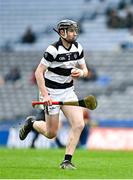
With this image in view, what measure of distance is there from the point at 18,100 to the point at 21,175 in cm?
2054

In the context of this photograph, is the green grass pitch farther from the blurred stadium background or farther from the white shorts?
A: the blurred stadium background

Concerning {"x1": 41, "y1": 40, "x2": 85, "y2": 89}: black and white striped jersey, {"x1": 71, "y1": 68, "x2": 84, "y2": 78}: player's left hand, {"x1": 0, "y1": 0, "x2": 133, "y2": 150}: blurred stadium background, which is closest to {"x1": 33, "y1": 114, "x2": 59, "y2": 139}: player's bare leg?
{"x1": 41, "y1": 40, "x2": 85, "y2": 89}: black and white striped jersey

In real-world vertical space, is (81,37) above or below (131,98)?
above

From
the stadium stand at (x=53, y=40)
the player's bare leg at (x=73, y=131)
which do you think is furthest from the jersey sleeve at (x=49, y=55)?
the stadium stand at (x=53, y=40)

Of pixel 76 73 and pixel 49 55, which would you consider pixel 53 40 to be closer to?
pixel 49 55

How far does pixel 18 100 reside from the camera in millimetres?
31578

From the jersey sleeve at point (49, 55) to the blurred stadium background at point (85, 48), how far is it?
1527 centimetres

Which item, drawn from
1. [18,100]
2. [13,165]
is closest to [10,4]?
[18,100]

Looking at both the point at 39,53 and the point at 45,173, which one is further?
the point at 39,53

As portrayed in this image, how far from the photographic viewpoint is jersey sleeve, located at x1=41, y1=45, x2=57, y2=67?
12453 mm

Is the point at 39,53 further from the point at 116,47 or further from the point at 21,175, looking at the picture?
the point at 21,175

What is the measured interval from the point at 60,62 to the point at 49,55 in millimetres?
273

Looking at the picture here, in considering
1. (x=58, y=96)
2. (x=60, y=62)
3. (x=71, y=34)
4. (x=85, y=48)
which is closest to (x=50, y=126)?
(x=58, y=96)

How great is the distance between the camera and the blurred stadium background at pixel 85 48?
3072 cm
